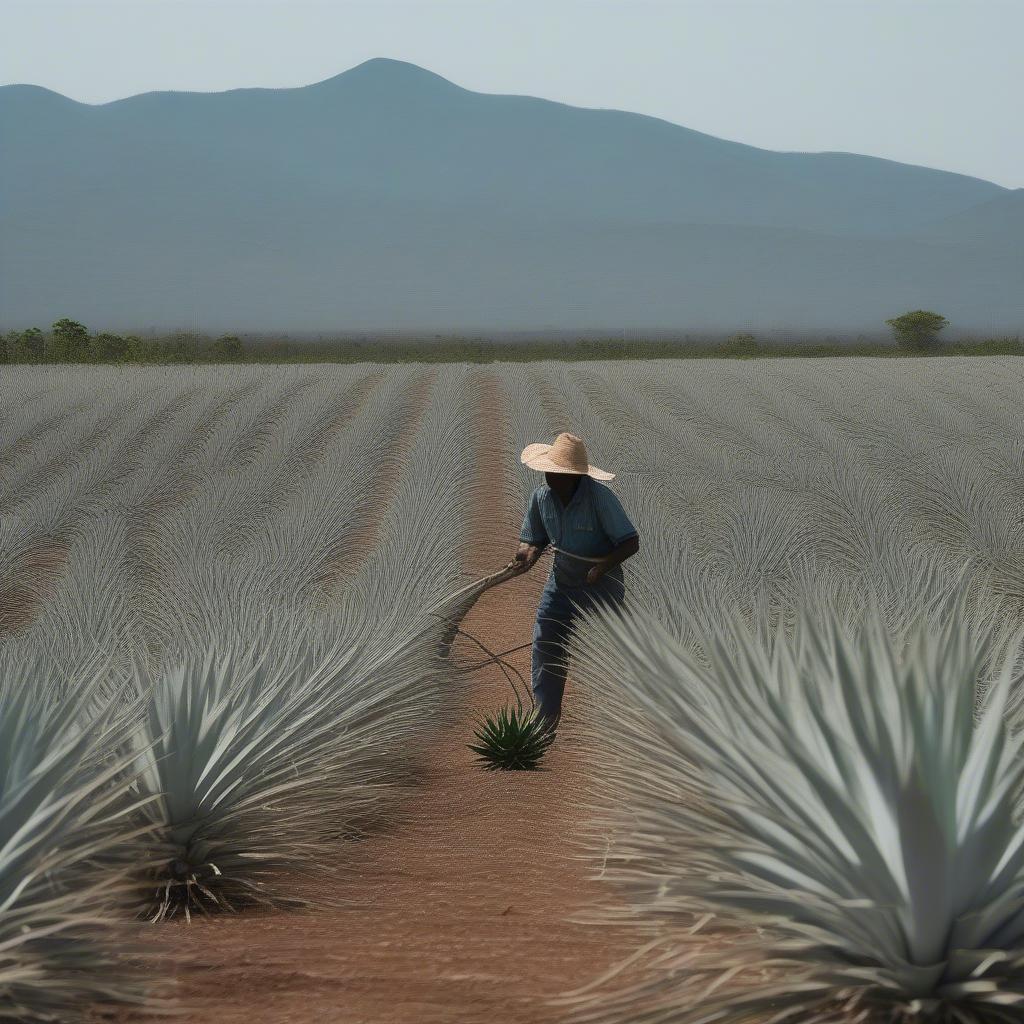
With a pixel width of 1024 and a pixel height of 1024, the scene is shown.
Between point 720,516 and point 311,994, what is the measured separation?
8168 mm

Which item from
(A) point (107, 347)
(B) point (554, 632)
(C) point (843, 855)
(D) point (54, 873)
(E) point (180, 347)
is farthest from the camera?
(E) point (180, 347)

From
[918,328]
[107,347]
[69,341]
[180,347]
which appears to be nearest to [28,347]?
[69,341]

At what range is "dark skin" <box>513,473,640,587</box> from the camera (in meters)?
5.24

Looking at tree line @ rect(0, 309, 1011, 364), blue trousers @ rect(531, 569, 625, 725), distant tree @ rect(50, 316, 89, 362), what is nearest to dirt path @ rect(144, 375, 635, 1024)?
blue trousers @ rect(531, 569, 625, 725)

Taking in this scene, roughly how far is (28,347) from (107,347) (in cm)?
198

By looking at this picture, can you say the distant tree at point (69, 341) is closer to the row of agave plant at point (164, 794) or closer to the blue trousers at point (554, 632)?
the blue trousers at point (554, 632)

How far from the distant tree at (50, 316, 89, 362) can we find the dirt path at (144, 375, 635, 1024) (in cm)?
3017

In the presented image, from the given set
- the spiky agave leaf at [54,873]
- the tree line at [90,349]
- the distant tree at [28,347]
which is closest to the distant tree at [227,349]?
the tree line at [90,349]

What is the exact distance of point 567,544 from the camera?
17.6 ft

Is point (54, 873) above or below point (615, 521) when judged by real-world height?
below

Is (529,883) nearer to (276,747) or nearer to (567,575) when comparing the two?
(276,747)

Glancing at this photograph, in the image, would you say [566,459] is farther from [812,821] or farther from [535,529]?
[812,821]

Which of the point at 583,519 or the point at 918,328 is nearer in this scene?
the point at 583,519

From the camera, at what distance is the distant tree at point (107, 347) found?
3297cm
